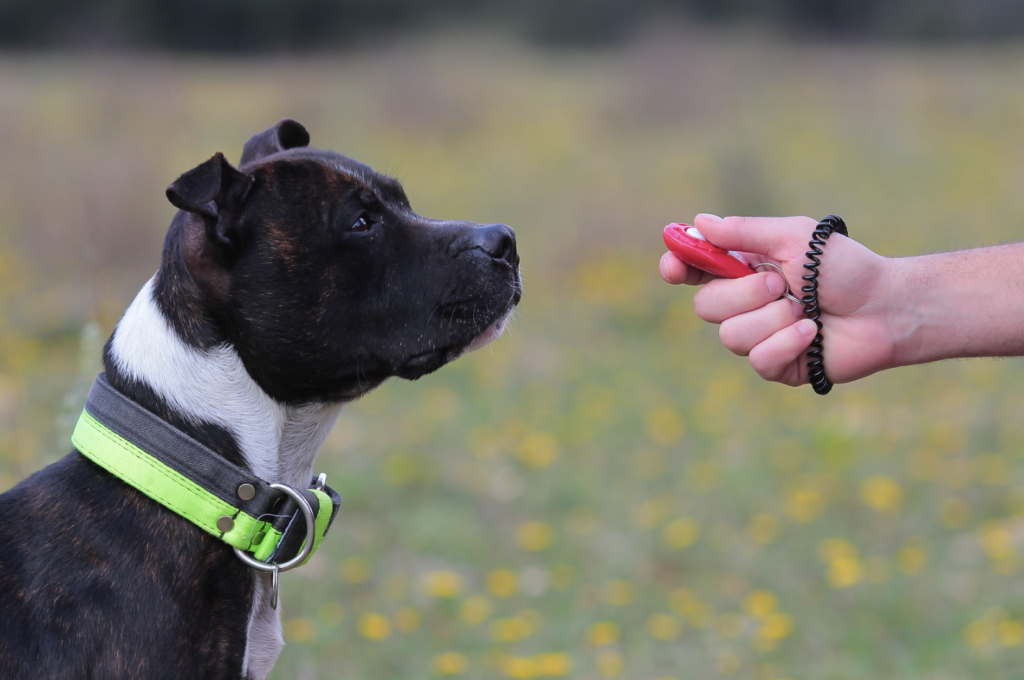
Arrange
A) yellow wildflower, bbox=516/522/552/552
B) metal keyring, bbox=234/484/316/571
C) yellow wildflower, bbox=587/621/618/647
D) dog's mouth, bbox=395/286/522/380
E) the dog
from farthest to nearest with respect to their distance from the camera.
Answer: yellow wildflower, bbox=516/522/552/552, yellow wildflower, bbox=587/621/618/647, dog's mouth, bbox=395/286/522/380, metal keyring, bbox=234/484/316/571, the dog

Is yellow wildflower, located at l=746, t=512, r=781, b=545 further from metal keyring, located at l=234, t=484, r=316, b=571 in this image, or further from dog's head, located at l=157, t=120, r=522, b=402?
metal keyring, located at l=234, t=484, r=316, b=571

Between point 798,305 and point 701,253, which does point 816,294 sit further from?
point 701,253

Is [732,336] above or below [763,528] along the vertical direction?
above

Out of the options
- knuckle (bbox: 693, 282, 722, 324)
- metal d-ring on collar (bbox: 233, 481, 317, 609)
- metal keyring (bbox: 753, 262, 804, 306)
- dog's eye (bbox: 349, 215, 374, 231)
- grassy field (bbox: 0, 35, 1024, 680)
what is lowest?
grassy field (bbox: 0, 35, 1024, 680)

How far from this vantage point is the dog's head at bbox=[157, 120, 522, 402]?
2197mm

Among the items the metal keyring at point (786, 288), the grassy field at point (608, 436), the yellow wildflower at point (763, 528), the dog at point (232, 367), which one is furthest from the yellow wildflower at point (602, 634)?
the metal keyring at point (786, 288)

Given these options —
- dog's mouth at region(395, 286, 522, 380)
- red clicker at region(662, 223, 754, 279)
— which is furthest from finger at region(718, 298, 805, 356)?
dog's mouth at region(395, 286, 522, 380)

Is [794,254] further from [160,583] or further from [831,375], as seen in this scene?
[160,583]

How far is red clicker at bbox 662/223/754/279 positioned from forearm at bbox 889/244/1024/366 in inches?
15.5

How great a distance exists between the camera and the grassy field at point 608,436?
12.4 feet

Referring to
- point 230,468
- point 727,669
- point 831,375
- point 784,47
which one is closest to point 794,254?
point 831,375

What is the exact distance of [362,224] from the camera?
244 cm

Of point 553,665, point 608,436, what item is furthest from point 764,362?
point 608,436

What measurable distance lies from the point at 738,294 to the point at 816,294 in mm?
193
